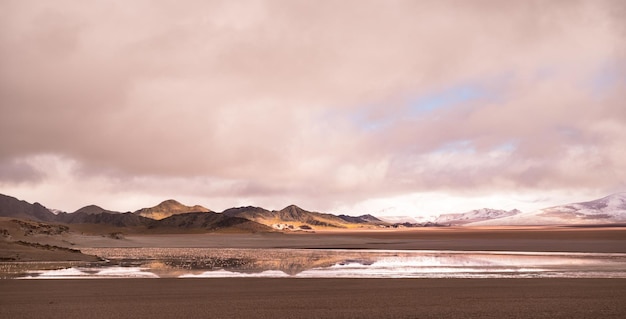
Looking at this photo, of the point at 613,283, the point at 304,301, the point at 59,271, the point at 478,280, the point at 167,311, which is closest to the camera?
the point at 167,311

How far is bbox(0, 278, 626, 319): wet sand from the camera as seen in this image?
14.8m

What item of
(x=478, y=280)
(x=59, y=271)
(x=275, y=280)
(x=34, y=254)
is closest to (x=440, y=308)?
(x=478, y=280)

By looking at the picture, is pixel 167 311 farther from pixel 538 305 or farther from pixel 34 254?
pixel 34 254

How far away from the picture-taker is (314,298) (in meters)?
17.4

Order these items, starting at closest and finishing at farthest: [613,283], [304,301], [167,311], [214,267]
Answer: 1. [167,311]
2. [304,301]
3. [613,283]
4. [214,267]

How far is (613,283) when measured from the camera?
20875 mm

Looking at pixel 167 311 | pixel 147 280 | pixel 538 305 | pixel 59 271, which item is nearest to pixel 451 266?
pixel 538 305

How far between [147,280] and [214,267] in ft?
24.5

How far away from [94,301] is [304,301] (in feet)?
22.3

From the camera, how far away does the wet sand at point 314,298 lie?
48.5 feet

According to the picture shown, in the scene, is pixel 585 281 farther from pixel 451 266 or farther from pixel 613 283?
pixel 451 266

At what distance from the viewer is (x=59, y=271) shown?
1038 inches

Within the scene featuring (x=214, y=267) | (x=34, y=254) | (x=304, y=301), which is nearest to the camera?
(x=304, y=301)

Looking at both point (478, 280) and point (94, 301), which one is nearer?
point (94, 301)
